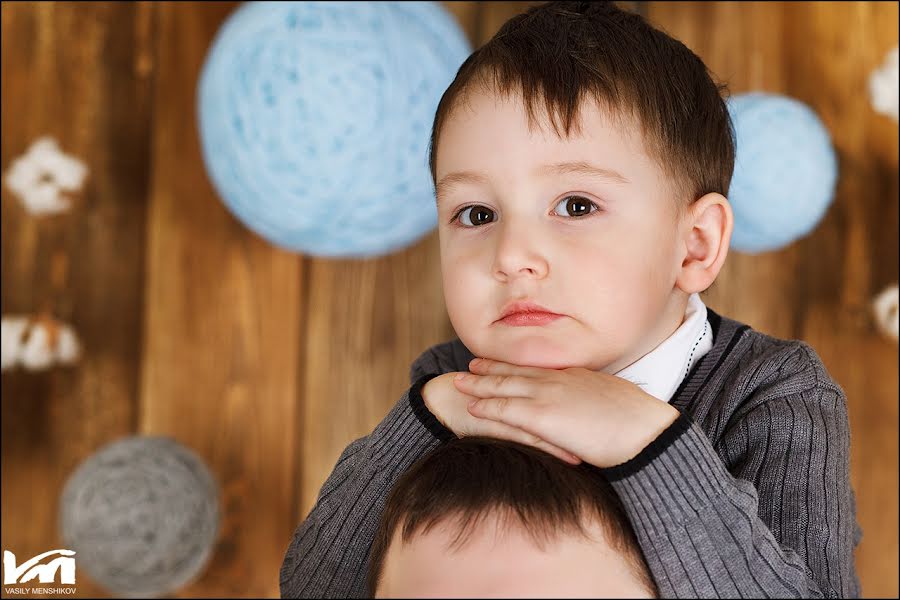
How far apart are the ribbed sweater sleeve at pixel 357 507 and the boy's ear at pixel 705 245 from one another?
1.04 feet

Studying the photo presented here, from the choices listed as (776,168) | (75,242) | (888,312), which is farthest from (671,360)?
(75,242)

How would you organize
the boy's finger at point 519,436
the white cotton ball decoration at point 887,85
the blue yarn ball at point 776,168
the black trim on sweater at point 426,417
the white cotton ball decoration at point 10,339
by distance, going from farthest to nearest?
the white cotton ball decoration at point 10,339 < the white cotton ball decoration at point 887,85 < the blue yarn ball at point 776,168 < the black trim on sweater at point 426,417 < the boy's finger at point 519,436

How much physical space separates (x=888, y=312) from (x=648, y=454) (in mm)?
1063

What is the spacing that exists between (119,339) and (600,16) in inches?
49.4

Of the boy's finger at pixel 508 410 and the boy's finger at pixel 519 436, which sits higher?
the boy's finger at pixel 508 410

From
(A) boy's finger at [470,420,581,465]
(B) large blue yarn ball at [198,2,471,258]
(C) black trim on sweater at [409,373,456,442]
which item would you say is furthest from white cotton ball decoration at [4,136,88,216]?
(A) boy's finger at [470,420,581,465]

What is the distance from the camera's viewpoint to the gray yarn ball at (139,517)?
1458mm

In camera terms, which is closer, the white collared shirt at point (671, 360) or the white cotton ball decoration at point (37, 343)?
the white collared shirt at point (671, 360)

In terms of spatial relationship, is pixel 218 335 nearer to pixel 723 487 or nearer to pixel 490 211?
pixel 490 211

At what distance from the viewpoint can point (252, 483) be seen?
1.88 meters

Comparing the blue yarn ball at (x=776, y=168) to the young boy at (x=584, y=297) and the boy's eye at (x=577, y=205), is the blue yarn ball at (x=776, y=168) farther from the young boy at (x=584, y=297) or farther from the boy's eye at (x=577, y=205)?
the boy's eye at (x=577, y=205)

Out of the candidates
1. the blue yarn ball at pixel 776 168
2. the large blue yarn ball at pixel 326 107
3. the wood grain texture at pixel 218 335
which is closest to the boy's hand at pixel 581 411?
the large blue yarn ball at pixel 326 107

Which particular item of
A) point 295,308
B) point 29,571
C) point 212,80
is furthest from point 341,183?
point 29,571

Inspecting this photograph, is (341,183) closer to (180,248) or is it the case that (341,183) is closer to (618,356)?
(618,356)
